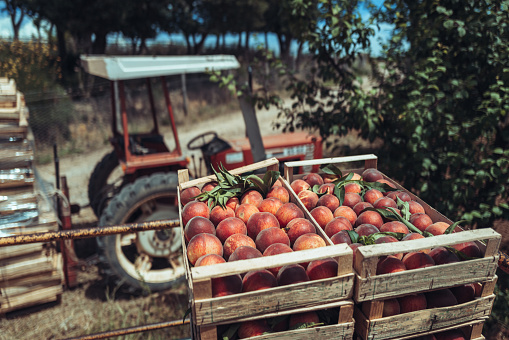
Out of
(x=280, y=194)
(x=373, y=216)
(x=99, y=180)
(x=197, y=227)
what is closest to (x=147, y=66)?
(x=99, y=180)

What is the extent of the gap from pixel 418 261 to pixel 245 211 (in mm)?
853

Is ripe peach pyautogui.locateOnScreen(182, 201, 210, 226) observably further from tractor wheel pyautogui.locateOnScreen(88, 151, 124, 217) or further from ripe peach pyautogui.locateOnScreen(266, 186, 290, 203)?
tractor wheel pyautogui.locateOnScreen(88, 151, 124, 217)

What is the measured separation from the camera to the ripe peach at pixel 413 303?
1.56 meters

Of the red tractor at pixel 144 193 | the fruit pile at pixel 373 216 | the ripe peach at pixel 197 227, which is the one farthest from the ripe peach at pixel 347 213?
the red tractor at pixel 144 193

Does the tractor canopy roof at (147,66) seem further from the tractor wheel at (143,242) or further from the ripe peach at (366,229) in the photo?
the ripe peach at (366,229)

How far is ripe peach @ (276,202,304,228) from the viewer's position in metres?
1.91

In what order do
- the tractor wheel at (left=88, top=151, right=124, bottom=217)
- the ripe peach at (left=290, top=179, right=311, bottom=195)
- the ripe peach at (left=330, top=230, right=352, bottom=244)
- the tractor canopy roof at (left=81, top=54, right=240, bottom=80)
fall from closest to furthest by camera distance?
1. the ripe peach at (left=330, top=230, right=352, bottom=244)
2. the ripe peach at (left=290, top=179, right=311, bottom=195)
3. the tractor canopy roof at (left=81, top=54, right=240, bottom=80)
4. the tractor wheel at (left=88, top=151, right=124, bottom=217)

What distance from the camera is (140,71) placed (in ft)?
14.7

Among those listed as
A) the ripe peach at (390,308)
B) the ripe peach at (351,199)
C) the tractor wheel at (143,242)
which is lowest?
the tractor wheel at (143,242)

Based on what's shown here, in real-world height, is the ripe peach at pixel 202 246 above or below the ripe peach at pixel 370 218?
below

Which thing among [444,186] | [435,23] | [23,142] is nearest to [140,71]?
[23,142]

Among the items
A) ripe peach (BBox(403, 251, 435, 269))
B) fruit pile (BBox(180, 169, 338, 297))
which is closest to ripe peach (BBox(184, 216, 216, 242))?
fruit pile (BBox(180, 169, 338, 297))

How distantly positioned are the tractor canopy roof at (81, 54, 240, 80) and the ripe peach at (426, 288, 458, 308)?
11.3 ft

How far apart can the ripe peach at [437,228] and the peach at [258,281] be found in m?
0.84
